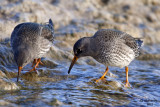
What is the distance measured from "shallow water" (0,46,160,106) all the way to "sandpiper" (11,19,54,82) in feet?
1.62

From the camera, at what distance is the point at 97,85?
670cm

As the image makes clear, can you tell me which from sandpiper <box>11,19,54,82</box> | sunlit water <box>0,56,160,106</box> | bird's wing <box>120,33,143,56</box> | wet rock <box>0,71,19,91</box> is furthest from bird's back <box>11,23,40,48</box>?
bird's wing <box>120,33,143,56</box>

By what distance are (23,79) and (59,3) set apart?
21.5ft

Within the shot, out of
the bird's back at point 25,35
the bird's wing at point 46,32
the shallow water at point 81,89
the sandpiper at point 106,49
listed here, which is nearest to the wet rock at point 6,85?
the shallow water at point 81,89

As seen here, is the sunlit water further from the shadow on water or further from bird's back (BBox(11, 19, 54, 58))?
bird's back (BBox(11, 19, 54, 58))

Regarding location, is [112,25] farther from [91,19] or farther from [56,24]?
[56,24]

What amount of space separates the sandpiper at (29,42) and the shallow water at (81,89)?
49 cm

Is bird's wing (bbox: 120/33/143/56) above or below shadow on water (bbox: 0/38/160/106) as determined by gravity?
above

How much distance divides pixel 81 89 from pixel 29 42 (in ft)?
5.74

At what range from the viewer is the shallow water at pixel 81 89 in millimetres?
5382

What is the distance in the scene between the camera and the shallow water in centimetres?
538

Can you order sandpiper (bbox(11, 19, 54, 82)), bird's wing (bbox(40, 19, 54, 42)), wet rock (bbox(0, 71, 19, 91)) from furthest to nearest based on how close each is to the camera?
bird's wing (bbox(40, 19, 54, 42)), sandpiper (bbox(11, 19, 54, 82)), wet rock (bbox(0, 71, 19, 91))

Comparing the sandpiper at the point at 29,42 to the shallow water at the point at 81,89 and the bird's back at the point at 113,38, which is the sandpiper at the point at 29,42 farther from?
the bird's back at the point at 113,38

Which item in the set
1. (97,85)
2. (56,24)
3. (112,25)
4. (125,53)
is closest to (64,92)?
(97,85)
